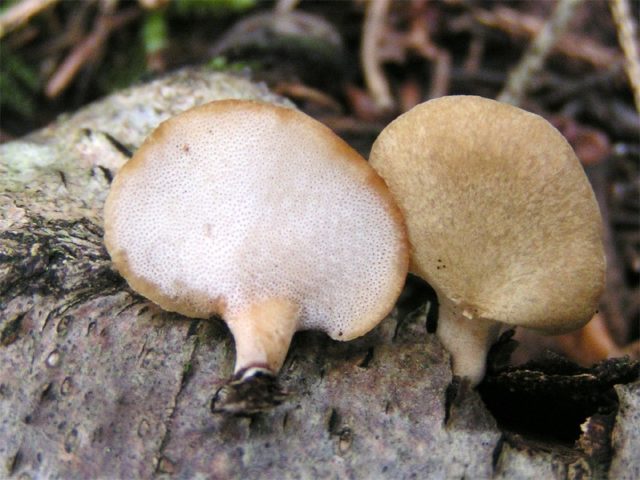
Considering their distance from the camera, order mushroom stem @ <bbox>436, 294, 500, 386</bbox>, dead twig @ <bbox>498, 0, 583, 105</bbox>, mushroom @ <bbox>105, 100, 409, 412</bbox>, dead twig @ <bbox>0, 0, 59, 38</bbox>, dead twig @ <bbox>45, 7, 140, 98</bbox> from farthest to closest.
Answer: dead twig @ <bbox>45, 7, 140, 98</bbox> → dead twig @ <bbox>0, 0, 59, 38</bbox> → dead twig @ <bbox>498, 0, 583, 105</bbox> → mushroom stem @ <bbox>436, 294, 500, 386</bbox> → mushroom @ <bbox>105, 100, 409, 412</bbox>

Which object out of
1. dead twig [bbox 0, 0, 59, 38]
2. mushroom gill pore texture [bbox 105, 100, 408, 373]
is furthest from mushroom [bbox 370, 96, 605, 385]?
dead twig [bbox 0, 0, 59, 38]

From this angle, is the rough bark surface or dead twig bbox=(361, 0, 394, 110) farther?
dead twig bbox=(361, 0, 394, 110)

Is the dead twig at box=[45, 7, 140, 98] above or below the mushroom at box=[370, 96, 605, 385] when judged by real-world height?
below

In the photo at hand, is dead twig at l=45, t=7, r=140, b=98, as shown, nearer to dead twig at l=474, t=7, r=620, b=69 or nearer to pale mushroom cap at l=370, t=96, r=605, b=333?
dead twig at l=474, t=7, r=620, b=69

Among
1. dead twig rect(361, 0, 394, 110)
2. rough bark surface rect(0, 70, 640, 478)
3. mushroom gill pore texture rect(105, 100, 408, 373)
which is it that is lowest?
dead twig rect(361, 0, 394, 110)

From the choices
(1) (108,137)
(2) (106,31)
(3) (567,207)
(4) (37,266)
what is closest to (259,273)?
(4) (37,266)

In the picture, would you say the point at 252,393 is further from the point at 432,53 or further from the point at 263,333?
the point at 432,53

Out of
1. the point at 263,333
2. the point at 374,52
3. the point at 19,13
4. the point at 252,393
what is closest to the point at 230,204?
the point at 263,333
